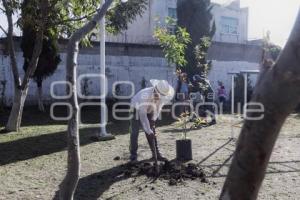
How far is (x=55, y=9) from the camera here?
980 centimetres

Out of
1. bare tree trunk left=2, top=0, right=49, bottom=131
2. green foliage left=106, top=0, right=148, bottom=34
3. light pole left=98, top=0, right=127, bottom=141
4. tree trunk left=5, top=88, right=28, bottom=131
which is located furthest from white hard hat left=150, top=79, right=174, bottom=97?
tree trunk left=5, top=88, right=28, bottom=131

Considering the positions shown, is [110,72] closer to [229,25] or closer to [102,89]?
[102,89]

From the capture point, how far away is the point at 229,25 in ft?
112

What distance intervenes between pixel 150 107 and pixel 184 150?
134 cm

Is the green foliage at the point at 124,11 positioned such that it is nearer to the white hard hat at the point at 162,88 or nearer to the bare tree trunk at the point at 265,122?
the white hard hat at the point at 162,88

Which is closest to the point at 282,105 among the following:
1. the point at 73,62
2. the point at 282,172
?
the point at 73,62

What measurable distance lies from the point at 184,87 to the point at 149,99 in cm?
709

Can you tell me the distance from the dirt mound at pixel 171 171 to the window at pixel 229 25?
27816 mm

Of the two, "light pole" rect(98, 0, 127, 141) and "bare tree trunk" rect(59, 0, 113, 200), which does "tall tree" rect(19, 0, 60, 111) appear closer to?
"light pole" rect(98, 0, 127, 141)

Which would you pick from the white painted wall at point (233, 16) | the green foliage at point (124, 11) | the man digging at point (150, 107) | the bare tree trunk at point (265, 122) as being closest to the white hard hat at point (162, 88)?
the man digging at point (150, 107)

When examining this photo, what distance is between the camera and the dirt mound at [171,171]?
6.52 metres

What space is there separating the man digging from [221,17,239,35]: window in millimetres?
27539

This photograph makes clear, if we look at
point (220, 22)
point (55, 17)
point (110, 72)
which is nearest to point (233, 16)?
point (220, 22)

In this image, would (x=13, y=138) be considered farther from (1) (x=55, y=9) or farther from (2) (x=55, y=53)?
(2) (x=55, y=53)
